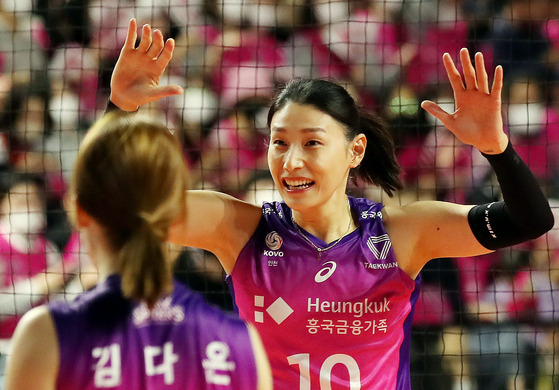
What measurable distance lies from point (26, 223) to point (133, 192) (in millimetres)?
3246

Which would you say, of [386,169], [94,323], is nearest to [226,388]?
[94,323]

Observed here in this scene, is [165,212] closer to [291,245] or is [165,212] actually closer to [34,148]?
[291,245]

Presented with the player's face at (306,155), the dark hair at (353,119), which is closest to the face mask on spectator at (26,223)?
the dark hair at (353,119)

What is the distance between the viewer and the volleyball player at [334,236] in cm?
231

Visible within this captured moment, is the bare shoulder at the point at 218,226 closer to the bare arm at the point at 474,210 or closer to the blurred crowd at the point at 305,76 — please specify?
the bare arm at the point at 474,210

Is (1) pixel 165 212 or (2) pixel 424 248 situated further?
(2) pixel 424 248

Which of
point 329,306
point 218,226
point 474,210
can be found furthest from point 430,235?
point 218,226

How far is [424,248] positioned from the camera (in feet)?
8.27

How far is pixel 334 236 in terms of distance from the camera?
8.35 ft

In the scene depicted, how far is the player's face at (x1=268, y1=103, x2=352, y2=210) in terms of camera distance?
240 cm

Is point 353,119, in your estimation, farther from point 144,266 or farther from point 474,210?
point 144,266

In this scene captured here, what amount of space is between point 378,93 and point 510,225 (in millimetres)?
2023

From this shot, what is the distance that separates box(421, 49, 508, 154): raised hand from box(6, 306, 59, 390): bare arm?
147cm

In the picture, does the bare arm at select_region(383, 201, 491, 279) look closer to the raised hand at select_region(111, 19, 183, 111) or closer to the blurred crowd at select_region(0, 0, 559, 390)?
the raised hand at select_region(111, 19, 183, 111)
